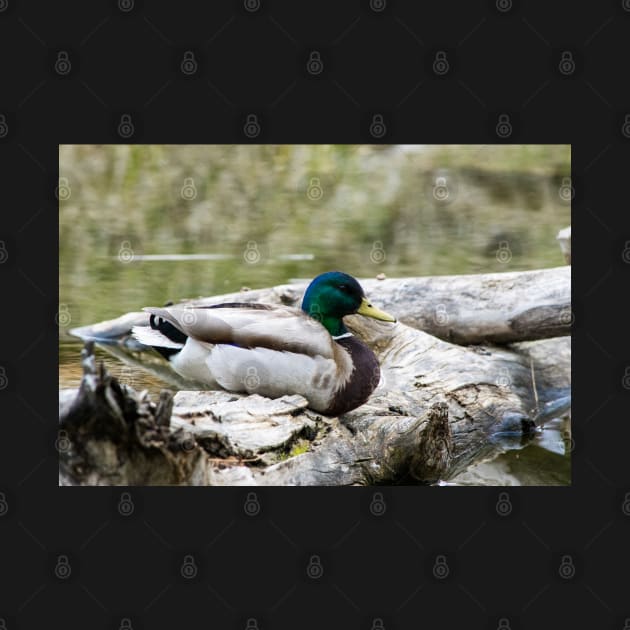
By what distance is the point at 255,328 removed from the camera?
4797mm

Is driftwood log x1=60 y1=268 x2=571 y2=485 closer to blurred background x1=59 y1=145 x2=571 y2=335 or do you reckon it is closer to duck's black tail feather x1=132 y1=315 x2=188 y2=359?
duck's black tail feather x1=132 y1=315 x2=188 y2=359

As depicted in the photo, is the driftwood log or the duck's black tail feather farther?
the duck's black tail feather

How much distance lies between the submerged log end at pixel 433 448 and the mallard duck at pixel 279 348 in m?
0.40

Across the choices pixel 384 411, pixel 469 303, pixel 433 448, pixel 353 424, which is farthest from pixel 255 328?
pixel 469 303

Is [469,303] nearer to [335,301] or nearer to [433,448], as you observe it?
[335,301]

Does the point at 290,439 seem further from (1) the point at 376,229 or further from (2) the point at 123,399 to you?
(1) the point at 376,229

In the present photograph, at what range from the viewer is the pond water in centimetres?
685

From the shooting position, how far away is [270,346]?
4762mm

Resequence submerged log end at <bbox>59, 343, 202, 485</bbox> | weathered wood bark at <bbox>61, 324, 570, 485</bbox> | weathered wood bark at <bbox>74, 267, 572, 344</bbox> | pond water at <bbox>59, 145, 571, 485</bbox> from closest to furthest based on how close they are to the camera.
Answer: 1. submerged log end at <bbox>59, 343, 202, 485</bbox>
2. weathered wood bark at <bbox>61, 324, 570, 485</bbox>
3. weathered wood bark at <bbox>74, 267, 572, 344</bbox>
4. pond water at <bbox>59, 145, 571, 485</bbox>

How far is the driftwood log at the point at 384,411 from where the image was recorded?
378cm

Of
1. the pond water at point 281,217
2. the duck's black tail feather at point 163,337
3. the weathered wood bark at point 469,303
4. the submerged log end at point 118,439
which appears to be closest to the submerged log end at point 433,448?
the submerged log end at point 118,439

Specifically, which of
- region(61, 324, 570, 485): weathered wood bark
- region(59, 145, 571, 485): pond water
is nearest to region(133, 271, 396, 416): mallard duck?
region(61, 324, 570, 485): weathered wood bark

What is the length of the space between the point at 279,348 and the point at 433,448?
0.87 meters

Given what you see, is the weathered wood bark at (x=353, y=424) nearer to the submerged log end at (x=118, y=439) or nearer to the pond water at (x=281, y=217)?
the submerged log end at (x=118, y=439)
